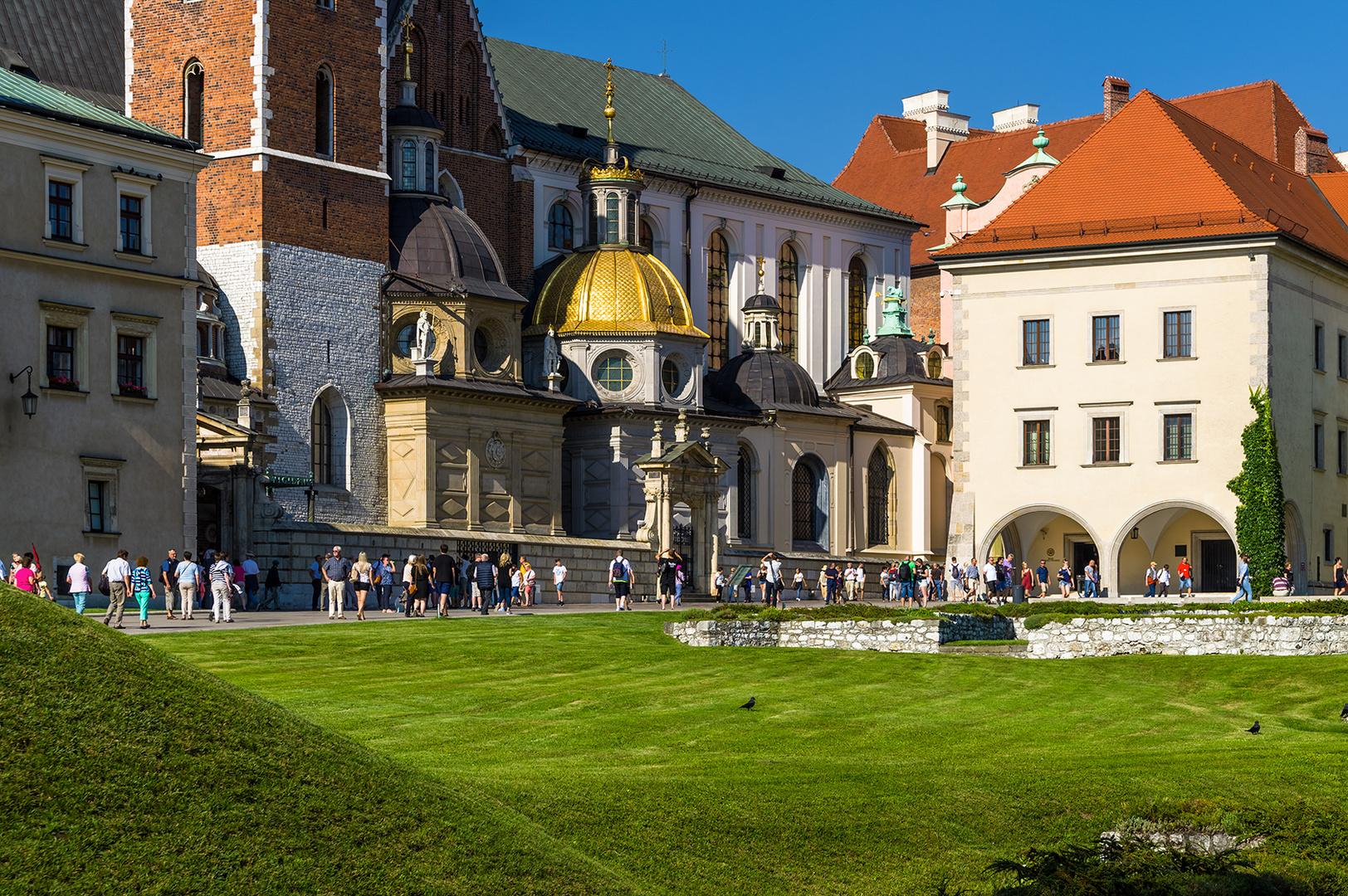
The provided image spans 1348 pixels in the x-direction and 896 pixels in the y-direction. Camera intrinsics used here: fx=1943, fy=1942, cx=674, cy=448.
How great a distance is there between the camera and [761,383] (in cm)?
7000

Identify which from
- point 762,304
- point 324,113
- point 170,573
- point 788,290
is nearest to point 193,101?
point 324,113

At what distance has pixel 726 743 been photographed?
1942 cm

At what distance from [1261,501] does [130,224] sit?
3100cm

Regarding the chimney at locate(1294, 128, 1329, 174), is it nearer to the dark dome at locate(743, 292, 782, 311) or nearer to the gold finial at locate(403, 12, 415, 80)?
the dark dome at locate(743, 292, 782, 311)

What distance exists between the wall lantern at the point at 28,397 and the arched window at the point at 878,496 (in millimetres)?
38726

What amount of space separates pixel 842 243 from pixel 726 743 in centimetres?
6197

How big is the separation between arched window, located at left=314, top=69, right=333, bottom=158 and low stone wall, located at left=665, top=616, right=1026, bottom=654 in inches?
1054

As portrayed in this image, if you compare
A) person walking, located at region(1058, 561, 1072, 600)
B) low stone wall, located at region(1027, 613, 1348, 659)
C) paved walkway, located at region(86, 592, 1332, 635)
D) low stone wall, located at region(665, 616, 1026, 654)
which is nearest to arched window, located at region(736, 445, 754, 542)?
person walking, located at region(1058, 561, 1072, 600)

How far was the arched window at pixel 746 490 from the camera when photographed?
68.1 m

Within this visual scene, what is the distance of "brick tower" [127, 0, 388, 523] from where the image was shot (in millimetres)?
52812

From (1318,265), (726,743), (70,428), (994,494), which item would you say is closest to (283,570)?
(70,428)

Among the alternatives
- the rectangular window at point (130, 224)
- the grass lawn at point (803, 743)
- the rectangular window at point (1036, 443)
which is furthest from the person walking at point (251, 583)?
the rectangular window at point (1036, 443)

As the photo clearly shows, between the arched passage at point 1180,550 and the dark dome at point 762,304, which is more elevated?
the dark dome at point 762,304

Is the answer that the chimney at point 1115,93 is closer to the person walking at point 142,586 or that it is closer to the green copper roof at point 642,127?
the green copper roof at point 642,127
